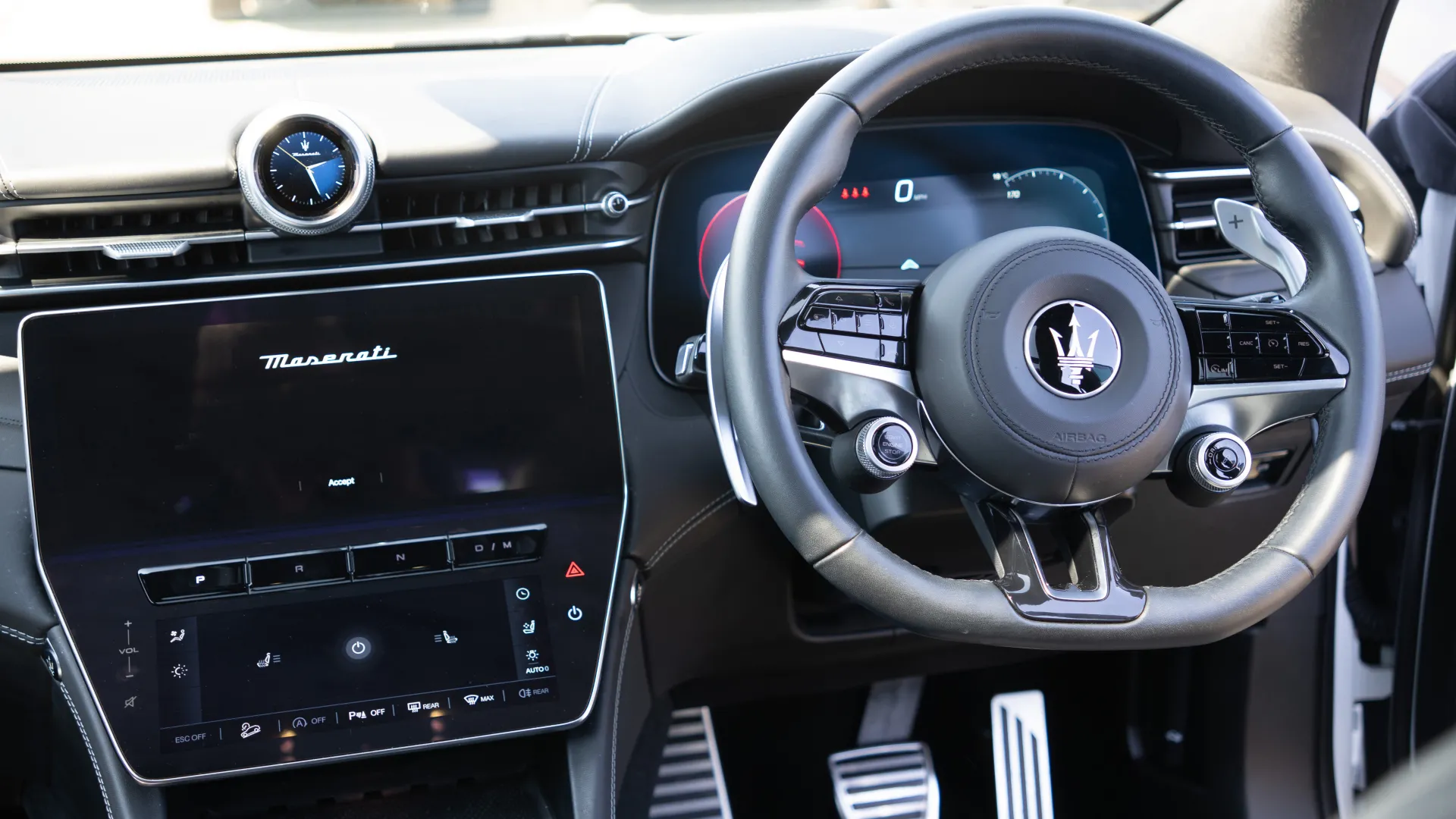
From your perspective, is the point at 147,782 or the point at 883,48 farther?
the point at 147,782

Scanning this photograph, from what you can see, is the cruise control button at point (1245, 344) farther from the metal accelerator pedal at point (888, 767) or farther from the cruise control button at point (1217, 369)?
the metal accelerator pedal at point (888, 767)

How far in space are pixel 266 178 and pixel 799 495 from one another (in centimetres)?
71

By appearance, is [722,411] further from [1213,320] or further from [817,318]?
[1213,320]

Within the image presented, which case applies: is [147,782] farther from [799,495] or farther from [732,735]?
[732,735]

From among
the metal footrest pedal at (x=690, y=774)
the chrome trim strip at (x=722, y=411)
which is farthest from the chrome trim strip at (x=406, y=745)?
the metal footrest pedal at (x=690, y=774)

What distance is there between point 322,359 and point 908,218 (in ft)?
2.56

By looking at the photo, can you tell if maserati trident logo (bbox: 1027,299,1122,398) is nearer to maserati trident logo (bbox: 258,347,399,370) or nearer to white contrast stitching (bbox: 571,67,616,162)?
white contrast stitching (bbox: 571,67,616,162)

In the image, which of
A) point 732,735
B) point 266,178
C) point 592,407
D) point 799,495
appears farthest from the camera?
point 732,735

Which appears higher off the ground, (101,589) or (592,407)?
(592,407)

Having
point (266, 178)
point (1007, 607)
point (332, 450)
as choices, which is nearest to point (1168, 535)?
point (1007, 607)

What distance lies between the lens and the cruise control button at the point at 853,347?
115cm

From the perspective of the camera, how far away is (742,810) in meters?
2.06

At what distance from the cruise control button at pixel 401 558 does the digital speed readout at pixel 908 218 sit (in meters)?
0.48

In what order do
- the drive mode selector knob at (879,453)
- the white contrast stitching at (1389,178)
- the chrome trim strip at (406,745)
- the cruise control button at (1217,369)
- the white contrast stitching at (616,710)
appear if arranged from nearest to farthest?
the drive mode selector knob at (879,453) < the cruise control button at (1217,369) < the chrome trim strip at (406,745) < the white contrast stitching at (616,710) < the white contrast stitching at (1389,178)
